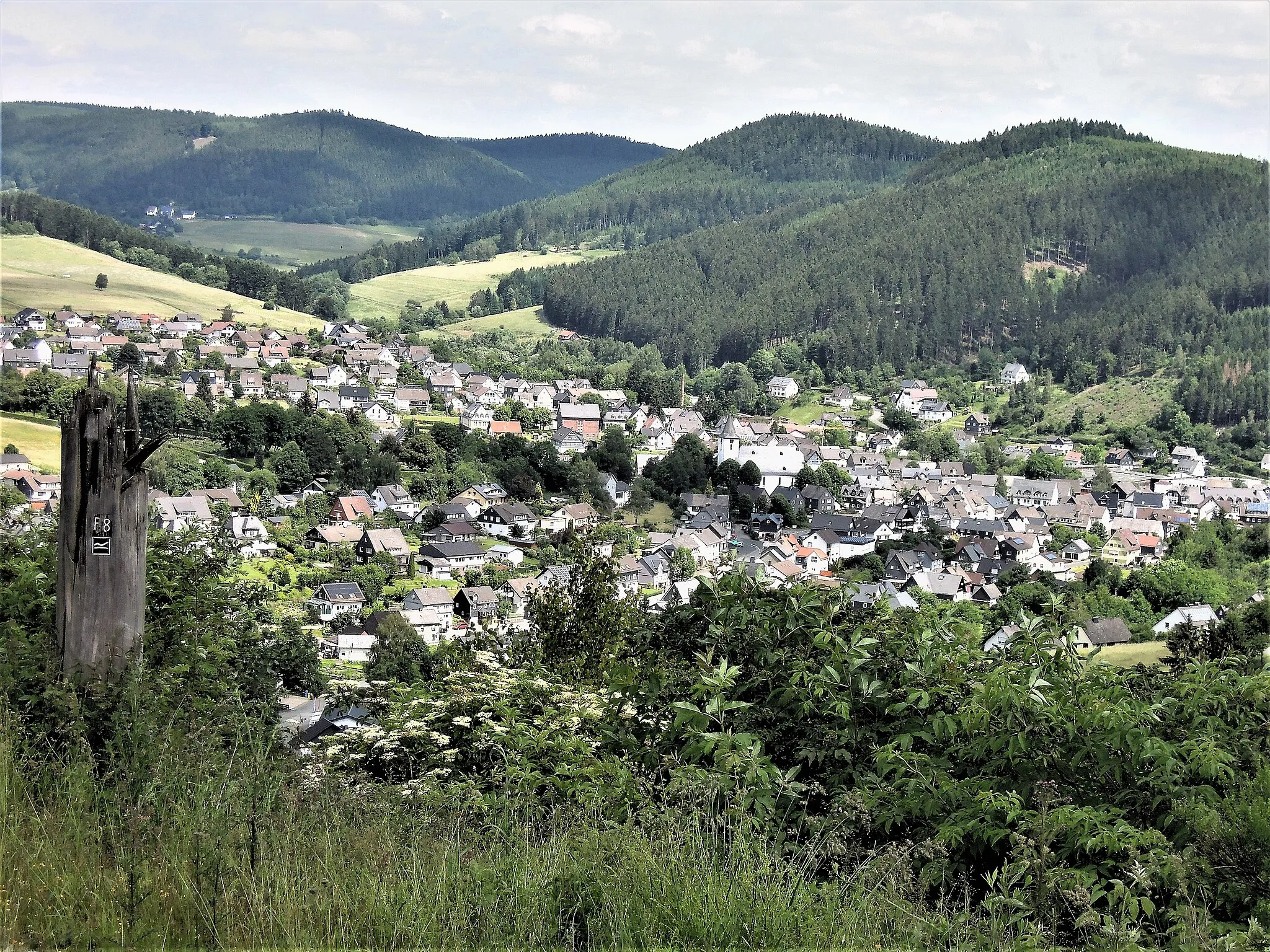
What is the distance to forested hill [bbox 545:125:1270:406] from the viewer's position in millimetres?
74125

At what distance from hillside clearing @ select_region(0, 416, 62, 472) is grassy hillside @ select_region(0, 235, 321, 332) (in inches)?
968

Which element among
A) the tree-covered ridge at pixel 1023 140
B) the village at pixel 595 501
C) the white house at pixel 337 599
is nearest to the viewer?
the white house at pixel 337 599

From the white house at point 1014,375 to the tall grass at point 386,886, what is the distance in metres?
68.5

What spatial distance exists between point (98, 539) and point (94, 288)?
224 feet

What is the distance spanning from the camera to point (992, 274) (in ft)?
276

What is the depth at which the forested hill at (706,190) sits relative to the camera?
123812mm

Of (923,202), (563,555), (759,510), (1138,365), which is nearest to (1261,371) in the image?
(1138,365)

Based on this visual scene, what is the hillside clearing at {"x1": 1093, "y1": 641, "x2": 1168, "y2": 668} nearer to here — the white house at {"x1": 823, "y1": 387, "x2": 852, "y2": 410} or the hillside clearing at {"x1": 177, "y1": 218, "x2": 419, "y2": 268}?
the white house at {"x1": 823, "y1": 387, "x2": 852, "y2": 410}

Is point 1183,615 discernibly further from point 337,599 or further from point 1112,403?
point 1112,403

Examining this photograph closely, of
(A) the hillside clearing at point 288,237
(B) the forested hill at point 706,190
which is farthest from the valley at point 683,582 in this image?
(A) the hillside clearing at point 288,237

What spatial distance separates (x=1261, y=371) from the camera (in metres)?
59.8

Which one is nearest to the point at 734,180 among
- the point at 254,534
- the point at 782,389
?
the point at 782,389

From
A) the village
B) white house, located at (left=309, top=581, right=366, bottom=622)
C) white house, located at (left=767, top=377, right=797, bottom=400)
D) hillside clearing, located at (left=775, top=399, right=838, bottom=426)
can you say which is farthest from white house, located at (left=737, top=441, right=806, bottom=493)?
white house, located at (left=309, top=581, right=366, bottom=622)

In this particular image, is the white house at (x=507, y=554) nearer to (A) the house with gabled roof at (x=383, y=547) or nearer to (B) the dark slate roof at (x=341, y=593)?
(A) the house with gabled roof at (x=383, y=547)
